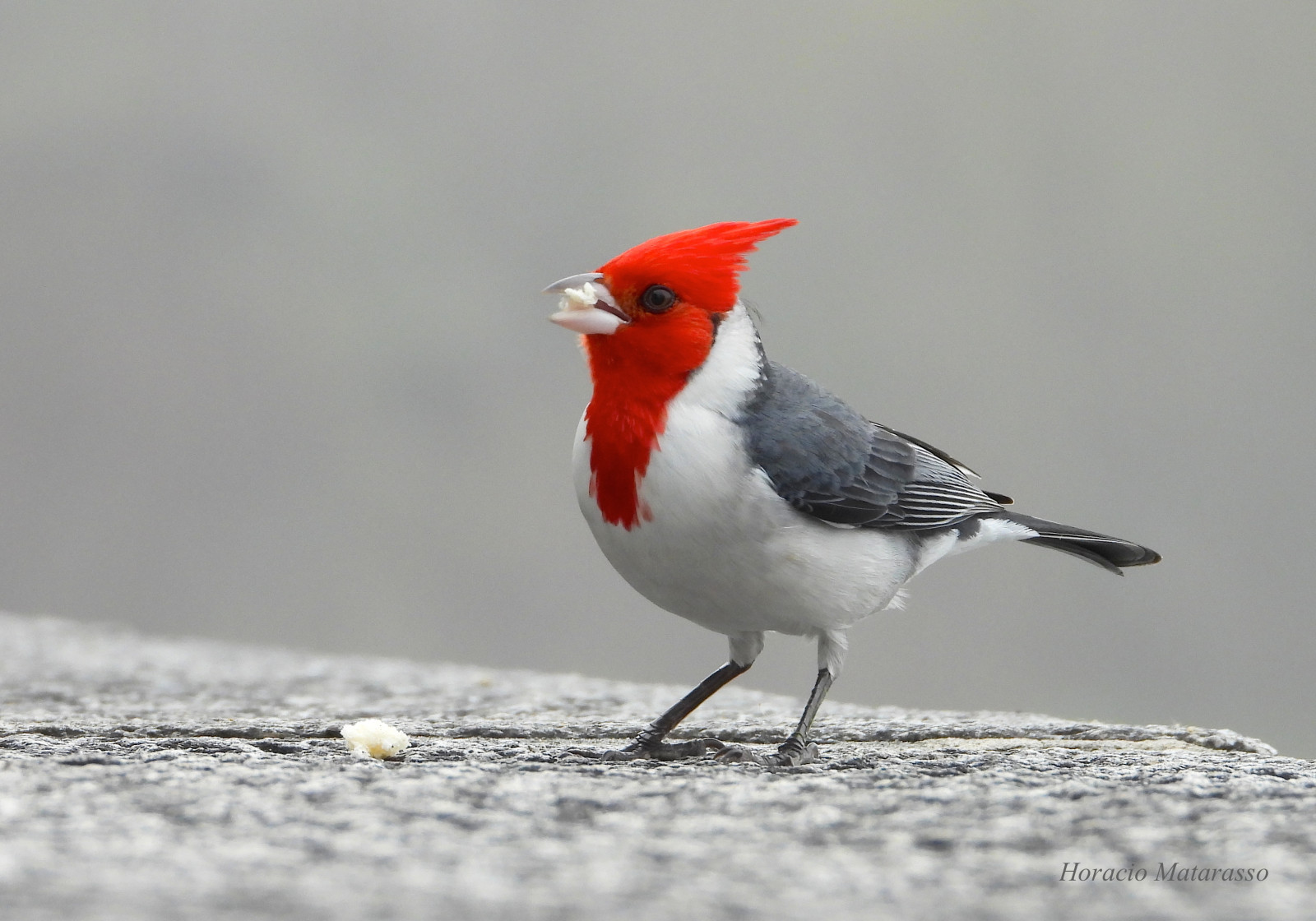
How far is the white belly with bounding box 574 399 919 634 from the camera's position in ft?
8.86

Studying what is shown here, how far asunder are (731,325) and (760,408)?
210mm

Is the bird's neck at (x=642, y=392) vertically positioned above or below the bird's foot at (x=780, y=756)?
above

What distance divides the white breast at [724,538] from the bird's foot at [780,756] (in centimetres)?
28

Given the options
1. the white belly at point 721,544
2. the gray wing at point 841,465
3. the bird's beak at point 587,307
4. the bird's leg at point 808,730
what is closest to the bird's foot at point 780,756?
the bird's leg at point 808,730

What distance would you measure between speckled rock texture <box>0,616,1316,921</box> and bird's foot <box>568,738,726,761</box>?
77 millimetres

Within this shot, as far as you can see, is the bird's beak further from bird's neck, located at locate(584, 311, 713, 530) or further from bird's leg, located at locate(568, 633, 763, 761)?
bird's leg, located at locate(568, 633, 763, 761)

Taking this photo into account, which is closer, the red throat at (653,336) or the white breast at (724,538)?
the white breast at (724,538)

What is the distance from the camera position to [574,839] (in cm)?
168

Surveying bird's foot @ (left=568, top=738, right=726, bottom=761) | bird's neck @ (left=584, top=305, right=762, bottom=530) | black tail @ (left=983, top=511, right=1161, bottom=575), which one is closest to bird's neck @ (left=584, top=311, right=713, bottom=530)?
bird's neck @ (left=584, top=305, right=762, bottom=530)

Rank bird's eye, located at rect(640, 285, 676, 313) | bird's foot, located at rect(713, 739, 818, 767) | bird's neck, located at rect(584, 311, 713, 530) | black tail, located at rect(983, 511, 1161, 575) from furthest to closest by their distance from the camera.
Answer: black tail, located at rect(983, 511, 1161, 575) → bird's eye, located at rect(640, 285, 676, 313) → bird's neck, located at rect(584, 311, 713, 530) → bird's foot, located at rect(713, 739, 818, 767)

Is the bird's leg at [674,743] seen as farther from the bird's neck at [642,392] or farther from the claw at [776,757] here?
the bird's neck at [642,392]

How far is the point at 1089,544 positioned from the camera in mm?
3594

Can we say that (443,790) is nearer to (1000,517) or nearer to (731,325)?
(731,325)

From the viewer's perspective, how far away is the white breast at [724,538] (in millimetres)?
2701
